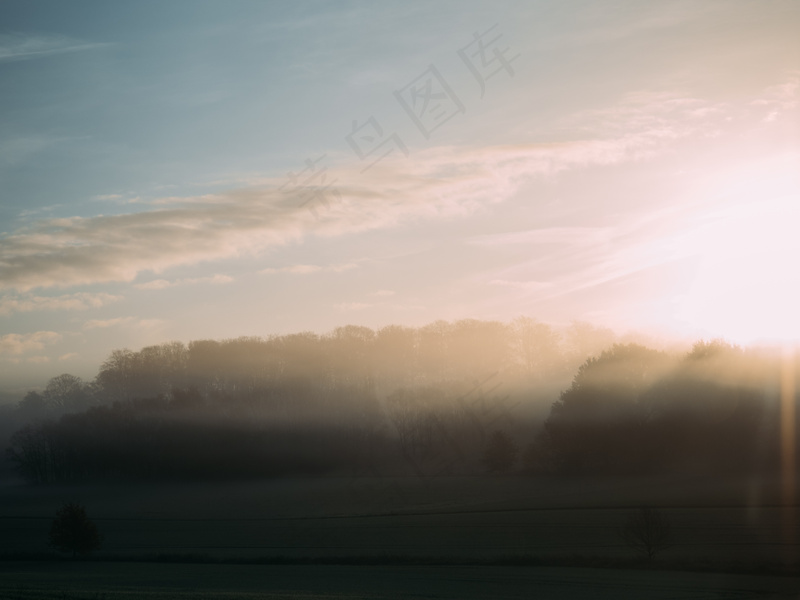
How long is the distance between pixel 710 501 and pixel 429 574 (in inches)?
805

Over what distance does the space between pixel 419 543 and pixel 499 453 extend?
25525mm

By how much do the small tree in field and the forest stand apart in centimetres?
2454

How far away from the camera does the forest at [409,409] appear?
5453 centimetres

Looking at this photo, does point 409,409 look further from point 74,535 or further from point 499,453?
point 74,535

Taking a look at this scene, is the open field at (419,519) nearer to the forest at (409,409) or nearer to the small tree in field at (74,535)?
the small tree in field at (74,535)

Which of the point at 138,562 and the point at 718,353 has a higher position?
the point at 718,353

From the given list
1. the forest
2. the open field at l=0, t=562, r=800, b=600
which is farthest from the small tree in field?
the forest

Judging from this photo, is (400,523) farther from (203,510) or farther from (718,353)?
(718,353)

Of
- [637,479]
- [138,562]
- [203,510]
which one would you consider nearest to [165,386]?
[203,510]

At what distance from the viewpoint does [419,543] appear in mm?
34719

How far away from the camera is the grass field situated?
82.2ft

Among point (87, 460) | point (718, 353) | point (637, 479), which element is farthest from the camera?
point (87, 460)

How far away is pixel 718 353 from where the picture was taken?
5738cm

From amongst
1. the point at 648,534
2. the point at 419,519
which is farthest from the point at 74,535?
the point at 648,534
